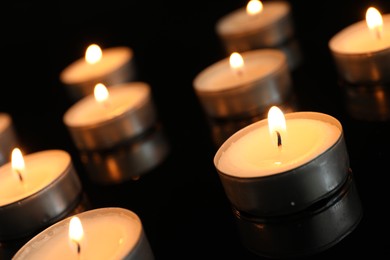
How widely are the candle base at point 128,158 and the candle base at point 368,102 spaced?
417mm

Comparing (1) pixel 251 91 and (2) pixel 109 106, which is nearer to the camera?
(1) pixel 251 91

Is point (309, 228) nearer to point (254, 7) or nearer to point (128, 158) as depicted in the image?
point (128, 158)

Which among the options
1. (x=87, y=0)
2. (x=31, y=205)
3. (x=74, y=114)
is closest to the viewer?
(x=31, y=205)

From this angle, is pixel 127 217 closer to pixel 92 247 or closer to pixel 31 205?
pixel 92 247

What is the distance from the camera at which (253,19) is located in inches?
71.0

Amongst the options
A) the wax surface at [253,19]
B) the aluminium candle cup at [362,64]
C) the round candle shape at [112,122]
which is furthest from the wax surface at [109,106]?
the aluminium candle cup at [362,64]

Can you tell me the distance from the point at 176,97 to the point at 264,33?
0.98ft

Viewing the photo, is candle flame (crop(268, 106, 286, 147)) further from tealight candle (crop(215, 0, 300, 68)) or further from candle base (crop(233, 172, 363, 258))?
tealight candle (crop(215, 0, 300, 68))

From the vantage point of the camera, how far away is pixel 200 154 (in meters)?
1.36

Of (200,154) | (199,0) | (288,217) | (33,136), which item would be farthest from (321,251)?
(199,0)

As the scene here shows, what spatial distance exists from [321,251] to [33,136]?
3.97 ft

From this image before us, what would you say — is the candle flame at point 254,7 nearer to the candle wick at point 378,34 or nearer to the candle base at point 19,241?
the candle wick at point 378,34

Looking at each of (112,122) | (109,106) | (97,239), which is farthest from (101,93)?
(97,239)

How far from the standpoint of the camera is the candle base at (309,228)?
896mm
